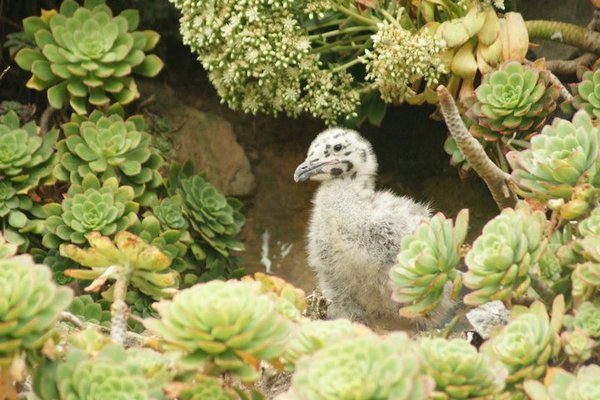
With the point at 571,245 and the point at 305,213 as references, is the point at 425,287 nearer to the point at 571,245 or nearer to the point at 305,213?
the point at 571,245

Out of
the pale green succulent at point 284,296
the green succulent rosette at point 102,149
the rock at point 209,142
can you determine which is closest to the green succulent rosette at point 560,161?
the pale green succulent at point 284,296

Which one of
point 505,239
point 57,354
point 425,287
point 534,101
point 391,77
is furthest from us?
point 391,77

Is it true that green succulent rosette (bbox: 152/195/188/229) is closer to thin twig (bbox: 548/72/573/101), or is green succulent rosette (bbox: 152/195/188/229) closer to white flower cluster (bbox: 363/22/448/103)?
white flower cluster (bbox: 363/22/448/103)

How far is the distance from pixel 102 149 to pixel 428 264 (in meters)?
2.16

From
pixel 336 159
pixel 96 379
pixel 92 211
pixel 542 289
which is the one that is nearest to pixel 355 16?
pixel 336 159

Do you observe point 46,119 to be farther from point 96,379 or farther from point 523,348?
point 523,348

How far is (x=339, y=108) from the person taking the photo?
435 cm

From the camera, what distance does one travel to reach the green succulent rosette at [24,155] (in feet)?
13.9

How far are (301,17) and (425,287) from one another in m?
2.12

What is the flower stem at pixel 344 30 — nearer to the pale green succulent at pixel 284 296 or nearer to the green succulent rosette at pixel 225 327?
the pale green succulent at pixel 284 296

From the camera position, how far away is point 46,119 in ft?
15.6

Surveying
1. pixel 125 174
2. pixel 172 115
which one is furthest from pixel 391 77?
pixel 172 115

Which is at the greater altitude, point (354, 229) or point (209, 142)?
point (354, 229)

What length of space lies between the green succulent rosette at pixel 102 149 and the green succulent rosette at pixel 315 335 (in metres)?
2.30
